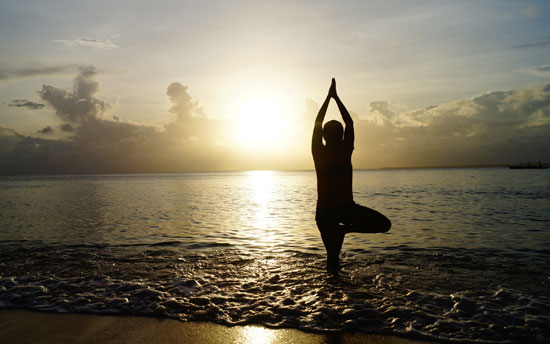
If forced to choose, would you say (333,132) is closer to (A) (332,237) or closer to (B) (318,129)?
(B) (318,129)

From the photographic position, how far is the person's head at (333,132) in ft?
22.6

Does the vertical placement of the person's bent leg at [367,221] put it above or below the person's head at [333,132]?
below

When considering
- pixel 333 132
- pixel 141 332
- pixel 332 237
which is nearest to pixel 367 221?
pixel 332 237

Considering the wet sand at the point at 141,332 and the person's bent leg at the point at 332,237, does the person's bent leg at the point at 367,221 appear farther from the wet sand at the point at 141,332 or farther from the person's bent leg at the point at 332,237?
the wet sand at the point at 141,332

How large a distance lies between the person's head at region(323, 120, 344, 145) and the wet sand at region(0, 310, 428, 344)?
370 cm

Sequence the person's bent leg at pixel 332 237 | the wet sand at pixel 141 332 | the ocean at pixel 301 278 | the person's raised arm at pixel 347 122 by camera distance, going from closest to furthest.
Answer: the wet sand at pixel 141 332 < the ocean at pixel 301 278 < the person's raised arm at pixel 347 122 < the person's bent leg at pixel 332 237

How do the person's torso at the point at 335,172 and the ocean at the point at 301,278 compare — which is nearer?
the ocean at the point at 301,278

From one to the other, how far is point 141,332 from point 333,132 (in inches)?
197

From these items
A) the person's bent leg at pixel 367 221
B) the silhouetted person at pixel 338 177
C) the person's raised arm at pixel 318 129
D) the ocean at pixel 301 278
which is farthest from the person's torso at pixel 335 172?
the ocean at pixel 301 278

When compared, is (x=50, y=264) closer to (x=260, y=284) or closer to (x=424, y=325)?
(x=260, y=284)

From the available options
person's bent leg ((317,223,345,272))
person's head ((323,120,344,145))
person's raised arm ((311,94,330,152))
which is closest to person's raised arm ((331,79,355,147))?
person's head ((323,120,344,145))

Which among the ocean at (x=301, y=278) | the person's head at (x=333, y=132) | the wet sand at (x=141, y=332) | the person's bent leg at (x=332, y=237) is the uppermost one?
the person's head at (x=333, y=132)

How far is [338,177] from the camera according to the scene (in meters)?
6.86

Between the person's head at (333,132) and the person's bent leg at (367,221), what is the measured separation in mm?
1469
